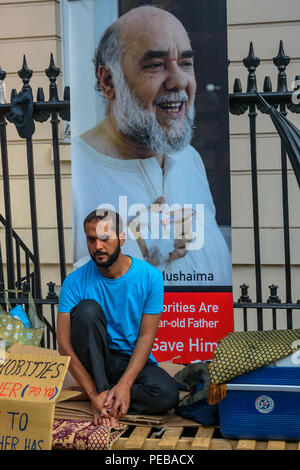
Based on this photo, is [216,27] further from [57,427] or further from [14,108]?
[57,427]

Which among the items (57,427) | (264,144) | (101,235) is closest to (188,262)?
(101,235)

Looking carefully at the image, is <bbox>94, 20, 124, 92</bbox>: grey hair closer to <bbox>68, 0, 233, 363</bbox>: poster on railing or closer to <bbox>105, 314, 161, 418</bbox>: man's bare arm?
<bbox>68, 0, 233, 363</bbox>: poster on railing

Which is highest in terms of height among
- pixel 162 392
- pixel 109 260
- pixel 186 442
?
pixel 109 260

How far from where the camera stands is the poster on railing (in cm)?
411

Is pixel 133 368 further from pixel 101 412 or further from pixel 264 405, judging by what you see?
pixel 264 405

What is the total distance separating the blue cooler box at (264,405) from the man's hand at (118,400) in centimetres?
51

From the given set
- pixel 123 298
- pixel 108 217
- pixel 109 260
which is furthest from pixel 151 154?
pixel 123 298

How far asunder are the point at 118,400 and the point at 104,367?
241 millimetres

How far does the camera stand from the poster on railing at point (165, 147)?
13.5 ft

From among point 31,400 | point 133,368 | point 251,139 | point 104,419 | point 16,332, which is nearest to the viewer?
point 31,400

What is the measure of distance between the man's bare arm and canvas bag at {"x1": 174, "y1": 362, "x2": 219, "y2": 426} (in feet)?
1.08

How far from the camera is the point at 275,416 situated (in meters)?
3.31

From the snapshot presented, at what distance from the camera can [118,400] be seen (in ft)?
11.6

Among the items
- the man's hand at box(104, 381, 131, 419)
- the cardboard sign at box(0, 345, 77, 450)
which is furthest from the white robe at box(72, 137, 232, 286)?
the cardboard sign at box(0, 345, 77, 450)
